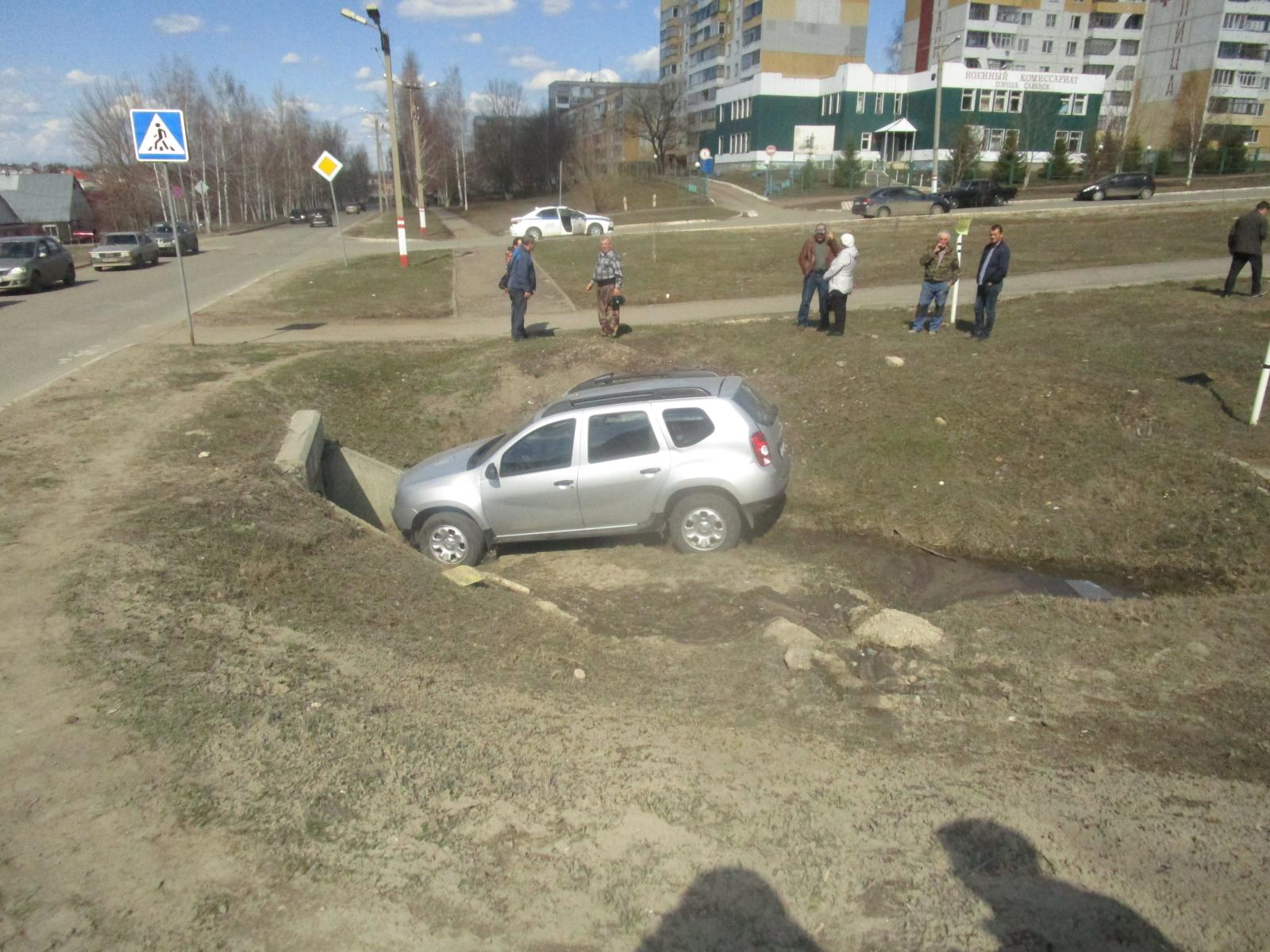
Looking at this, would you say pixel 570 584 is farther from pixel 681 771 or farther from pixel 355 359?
pixel 355 359

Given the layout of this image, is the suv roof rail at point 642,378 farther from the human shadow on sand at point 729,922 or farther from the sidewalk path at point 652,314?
the sidewalk path at point 652,314

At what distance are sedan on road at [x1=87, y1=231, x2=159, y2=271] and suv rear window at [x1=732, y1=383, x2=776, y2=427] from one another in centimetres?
3124

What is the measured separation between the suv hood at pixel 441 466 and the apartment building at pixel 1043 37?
77.2 meters

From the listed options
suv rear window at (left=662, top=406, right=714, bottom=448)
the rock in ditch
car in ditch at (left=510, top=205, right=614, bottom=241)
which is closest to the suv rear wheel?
suv rear window at (left=662, top=406, right=714, bottom=448)

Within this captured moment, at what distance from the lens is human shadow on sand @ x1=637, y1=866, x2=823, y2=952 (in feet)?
10.6

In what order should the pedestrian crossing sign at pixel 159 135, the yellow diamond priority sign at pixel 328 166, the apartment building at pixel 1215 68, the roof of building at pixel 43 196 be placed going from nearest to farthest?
1. the pedestrian crossing sign at pixel 159 135
2. the yellow diamond priority sign at pixel 328 166
3. the roof of building at pixel 43 196
4. the apartment building at pixel 1215 68

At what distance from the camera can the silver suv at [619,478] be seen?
797 cm

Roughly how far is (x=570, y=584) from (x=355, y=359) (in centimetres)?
836

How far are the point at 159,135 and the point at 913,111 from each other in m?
71.0

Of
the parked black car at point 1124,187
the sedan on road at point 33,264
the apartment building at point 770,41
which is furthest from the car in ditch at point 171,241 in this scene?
the apartment building at point 770,41

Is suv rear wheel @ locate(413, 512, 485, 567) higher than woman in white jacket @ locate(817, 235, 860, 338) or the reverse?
the reverse

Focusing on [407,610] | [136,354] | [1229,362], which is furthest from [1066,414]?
[136,354]

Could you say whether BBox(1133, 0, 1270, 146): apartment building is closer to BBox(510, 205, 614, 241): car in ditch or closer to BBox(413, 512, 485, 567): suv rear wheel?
BBox(510, 205, 614, 241): car in ditch

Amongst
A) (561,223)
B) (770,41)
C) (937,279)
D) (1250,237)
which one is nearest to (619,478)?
(937,279)
